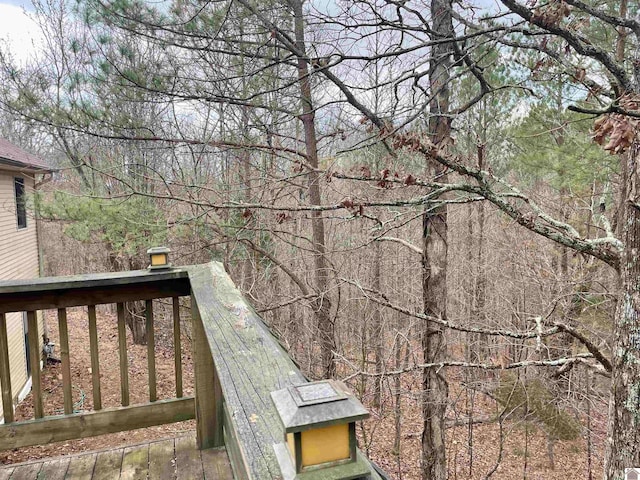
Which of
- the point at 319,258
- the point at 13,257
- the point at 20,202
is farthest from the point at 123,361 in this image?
the point at 20,202

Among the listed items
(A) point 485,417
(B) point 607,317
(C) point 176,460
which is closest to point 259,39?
(C) point 176,460

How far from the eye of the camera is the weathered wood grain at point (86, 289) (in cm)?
225

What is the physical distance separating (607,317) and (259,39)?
797cm

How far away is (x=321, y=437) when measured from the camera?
2.51 feet

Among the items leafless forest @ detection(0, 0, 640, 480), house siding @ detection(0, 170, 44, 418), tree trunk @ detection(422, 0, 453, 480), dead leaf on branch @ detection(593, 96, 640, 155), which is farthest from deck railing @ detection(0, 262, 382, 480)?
house siding @ detection(0, 170, 44, 418)

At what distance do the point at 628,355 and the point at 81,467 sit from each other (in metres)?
3.91

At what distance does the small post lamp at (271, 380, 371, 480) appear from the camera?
2.44 ft

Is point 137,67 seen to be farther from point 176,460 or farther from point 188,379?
point 188,379

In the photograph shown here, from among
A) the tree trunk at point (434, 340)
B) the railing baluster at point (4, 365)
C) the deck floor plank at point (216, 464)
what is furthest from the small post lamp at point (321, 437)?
the tree trunk at point (434, 340)

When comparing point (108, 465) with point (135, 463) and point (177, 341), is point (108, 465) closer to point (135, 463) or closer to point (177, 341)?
point (135, 463)

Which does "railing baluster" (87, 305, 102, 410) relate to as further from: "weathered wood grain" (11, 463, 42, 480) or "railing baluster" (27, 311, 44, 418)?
"weathered wood grain" (11, 463, 42, 480)

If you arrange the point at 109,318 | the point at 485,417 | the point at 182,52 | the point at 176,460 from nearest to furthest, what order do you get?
the point at 176,460 → the point at 182,52 → the point at 485,417 → the point at 109,318

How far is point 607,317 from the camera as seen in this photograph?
8.41 metres

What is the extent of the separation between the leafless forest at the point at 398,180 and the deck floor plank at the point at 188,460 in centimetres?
248
